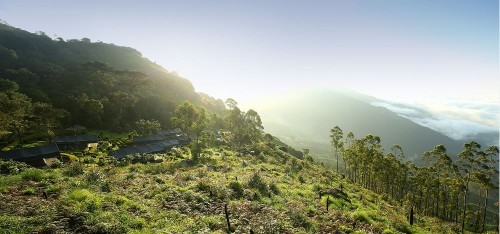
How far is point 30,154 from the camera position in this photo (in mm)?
55438

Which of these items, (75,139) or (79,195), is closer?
(79,195)

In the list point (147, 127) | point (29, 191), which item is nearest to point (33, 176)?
point (29, 191)

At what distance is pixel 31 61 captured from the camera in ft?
542

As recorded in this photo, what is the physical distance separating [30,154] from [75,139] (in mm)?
18161

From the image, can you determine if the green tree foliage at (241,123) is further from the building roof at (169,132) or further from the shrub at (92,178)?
the shrub at (92,178)

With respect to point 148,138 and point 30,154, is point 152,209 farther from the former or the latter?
point 148,138

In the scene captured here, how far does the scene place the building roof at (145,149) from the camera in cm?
6617

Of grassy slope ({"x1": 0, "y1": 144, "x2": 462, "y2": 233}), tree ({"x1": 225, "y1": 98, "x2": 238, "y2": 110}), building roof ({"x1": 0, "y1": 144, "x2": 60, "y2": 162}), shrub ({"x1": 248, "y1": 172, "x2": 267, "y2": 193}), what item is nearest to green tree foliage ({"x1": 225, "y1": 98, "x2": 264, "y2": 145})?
tree ({"x1": 225, "y1": 98, "x2": 238, "y2": 110})

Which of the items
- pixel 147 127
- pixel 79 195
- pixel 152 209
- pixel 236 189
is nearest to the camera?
pixel 79 195

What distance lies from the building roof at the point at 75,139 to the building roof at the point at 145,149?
43.9 feet

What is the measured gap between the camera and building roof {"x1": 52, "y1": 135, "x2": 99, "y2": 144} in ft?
232

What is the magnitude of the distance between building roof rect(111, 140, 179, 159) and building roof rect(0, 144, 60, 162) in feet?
39.7

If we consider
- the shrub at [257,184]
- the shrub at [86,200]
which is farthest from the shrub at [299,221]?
the shrub at [86,200]

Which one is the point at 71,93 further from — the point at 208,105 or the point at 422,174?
the point at 422,174
